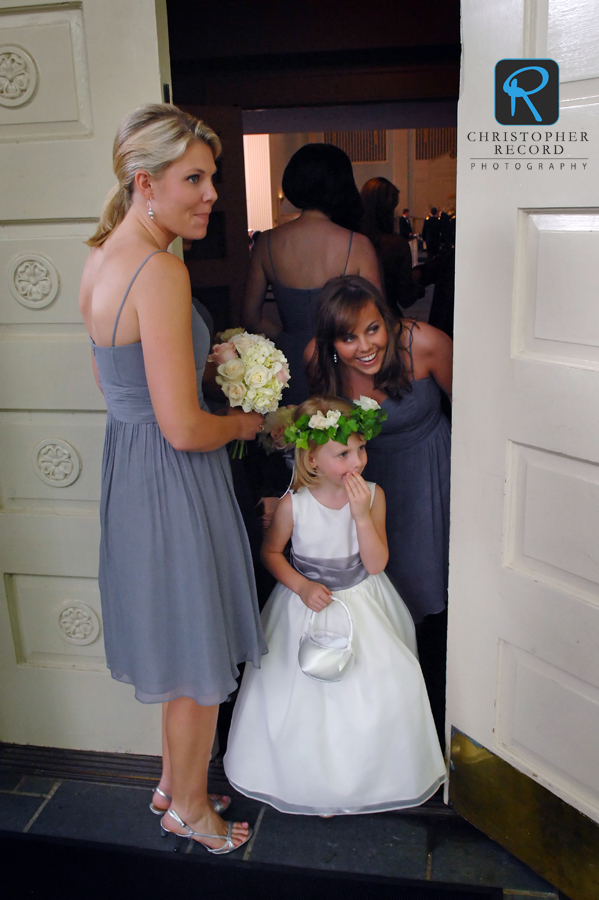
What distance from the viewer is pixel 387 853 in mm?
2121

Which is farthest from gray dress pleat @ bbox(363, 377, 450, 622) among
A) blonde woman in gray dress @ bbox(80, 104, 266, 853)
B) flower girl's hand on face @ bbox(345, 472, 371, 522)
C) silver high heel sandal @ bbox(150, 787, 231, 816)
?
silver high heel sandal @ bbox(150, 787, 231, 816)

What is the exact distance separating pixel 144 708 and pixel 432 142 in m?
8.84

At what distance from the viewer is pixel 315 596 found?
6.96 feet

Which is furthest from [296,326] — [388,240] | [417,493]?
[388,240]

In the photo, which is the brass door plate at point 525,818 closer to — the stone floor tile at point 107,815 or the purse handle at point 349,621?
the purse handle at point 349,621

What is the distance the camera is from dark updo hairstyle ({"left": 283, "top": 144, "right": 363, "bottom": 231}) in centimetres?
281

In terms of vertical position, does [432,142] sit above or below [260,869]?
above

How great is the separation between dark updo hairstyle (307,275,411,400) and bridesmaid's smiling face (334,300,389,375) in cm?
1

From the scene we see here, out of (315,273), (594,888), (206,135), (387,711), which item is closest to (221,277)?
(315,273)

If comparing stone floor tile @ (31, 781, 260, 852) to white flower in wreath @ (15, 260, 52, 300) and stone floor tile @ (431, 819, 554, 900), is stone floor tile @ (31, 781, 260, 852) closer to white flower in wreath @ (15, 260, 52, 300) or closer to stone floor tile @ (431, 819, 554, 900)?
stone floor tile @ (431, 819, 554, 900)

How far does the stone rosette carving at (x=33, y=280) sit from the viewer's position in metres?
2.14

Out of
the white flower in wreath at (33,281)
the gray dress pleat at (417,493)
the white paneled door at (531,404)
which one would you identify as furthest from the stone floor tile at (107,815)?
the white flower in wreath at (33,281)

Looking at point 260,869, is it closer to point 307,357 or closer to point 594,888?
point 594,888

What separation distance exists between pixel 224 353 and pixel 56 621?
3.58ft
